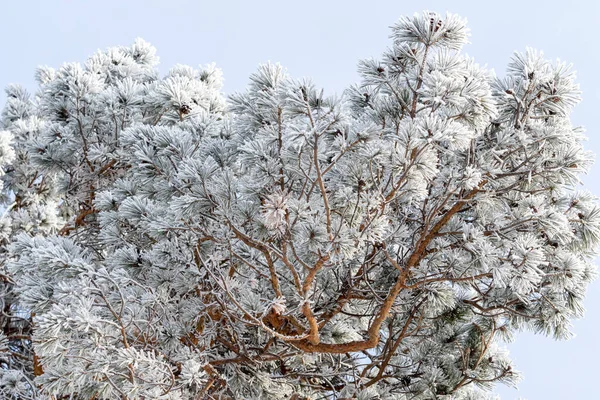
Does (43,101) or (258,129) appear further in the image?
(43,101)

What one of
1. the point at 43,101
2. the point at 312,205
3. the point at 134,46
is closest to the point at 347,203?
the point at 312,205

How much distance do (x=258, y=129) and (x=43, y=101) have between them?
1912 millimetres

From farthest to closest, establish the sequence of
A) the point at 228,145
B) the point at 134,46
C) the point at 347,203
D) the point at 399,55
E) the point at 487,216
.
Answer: the point at 134,46, the point at 228,145, the point at 487,216, the point at 399,55, the point at 347,203

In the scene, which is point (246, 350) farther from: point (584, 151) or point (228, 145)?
point (584, 151)

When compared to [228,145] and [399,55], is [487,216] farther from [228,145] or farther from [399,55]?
[228,145]

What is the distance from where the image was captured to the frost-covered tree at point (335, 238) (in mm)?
2195

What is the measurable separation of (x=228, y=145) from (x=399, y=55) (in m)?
0.81

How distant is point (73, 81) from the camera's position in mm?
3688

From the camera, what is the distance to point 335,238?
2158 millimetres

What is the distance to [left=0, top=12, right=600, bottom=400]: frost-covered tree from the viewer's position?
2.20 meters

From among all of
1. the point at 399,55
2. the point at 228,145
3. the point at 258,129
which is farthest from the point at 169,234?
the point at 399,55

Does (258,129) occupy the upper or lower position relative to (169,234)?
upper

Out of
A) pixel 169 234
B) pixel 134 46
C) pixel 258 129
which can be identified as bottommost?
pixel 169 234

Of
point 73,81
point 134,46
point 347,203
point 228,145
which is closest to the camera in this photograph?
point 347,203
